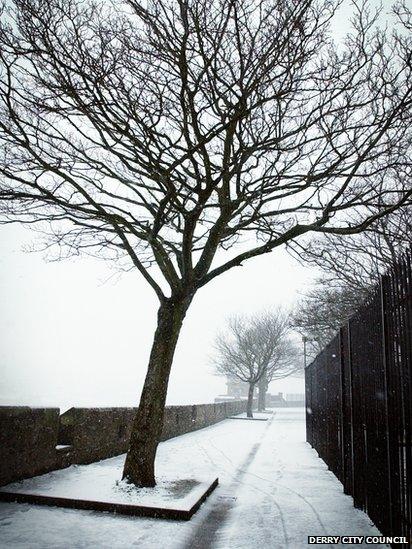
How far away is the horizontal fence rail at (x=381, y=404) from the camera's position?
12.2 feet

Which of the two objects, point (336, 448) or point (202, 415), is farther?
point (202, 415)

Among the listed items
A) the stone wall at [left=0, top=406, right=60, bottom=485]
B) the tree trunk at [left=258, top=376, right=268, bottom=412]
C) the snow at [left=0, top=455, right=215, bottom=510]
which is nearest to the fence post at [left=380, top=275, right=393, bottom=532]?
the snow at [left=0, top=455, right=215, bottom=510]

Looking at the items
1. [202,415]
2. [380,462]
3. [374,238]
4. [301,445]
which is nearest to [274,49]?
[380,462]

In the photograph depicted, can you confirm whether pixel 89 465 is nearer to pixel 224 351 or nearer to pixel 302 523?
pixel 302 523

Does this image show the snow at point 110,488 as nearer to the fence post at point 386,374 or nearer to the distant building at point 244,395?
the fence post at point 386,374

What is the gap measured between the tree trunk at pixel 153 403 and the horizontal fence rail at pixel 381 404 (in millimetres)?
2935

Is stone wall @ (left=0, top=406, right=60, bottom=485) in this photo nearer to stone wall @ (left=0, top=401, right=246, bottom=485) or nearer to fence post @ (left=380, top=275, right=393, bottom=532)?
stone wall @ (left=0, top=401, right=246, bottom=485)

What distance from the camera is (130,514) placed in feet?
16.5

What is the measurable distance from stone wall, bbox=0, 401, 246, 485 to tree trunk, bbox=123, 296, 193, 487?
142 centimetres

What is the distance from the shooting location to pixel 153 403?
643 cm

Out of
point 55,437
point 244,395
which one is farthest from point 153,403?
point 244,395

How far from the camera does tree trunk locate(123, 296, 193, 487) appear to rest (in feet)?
20.2

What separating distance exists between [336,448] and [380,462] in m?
3.78

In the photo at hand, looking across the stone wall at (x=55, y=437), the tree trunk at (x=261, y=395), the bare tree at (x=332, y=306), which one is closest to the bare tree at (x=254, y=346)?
the tree trunk at (x=261, y=395)
